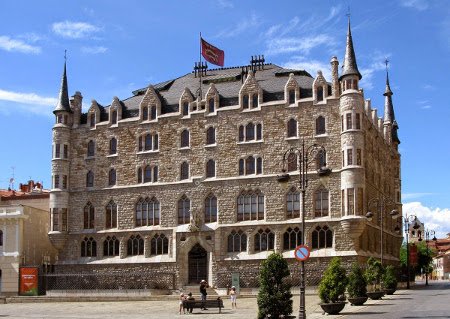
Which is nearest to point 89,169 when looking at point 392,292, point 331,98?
point 331,98

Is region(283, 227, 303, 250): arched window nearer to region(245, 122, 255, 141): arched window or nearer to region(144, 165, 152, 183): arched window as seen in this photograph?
region(245, 122, 255, 141): arched window

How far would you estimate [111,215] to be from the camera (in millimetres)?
61000

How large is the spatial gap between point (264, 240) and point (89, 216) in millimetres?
16609

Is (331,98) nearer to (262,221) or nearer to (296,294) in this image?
(262,221)

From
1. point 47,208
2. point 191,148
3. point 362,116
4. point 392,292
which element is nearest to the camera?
point 392,292

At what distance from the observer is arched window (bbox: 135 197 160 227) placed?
59.4m

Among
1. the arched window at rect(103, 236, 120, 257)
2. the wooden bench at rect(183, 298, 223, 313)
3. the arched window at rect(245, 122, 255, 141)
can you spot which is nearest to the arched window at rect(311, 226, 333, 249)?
the arched window at rect(245, 122, 255, 141)

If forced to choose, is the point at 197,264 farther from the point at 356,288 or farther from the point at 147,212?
the point at 356,288

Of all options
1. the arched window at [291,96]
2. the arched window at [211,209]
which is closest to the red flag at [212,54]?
the arched window at [291,96]

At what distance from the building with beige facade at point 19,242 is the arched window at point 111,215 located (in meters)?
7.02

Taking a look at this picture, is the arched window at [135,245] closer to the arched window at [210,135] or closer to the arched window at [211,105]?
the arched window at [210,135]

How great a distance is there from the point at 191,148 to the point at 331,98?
12681 millimetres

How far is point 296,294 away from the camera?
50.8 meters

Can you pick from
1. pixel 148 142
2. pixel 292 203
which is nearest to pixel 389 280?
pixel 292 203
